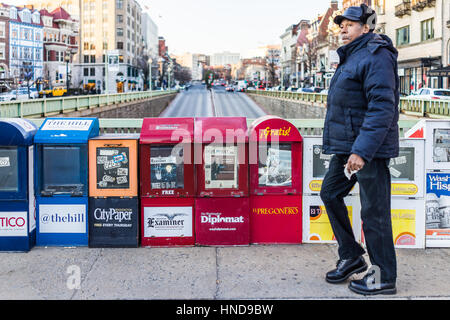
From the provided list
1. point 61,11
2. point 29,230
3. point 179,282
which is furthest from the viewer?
point 61,11

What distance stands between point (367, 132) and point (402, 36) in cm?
5170

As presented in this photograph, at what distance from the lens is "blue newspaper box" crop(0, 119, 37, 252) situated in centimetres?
546

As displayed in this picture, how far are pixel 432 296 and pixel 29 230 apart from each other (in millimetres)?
4014

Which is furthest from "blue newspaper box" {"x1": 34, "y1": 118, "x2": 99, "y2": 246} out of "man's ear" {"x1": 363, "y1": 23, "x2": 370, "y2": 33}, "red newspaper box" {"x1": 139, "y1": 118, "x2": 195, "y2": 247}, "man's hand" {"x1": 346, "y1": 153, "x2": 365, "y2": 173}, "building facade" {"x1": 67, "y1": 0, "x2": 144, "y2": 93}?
"building facade" {"x1": 67, "y1": 0, "x2": 144, "y2": 93}

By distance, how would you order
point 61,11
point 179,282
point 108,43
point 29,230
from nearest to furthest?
point 179,282
point 29,230
point 61,11
point 108,43

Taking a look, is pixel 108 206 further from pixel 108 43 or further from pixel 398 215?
pixel 108 43

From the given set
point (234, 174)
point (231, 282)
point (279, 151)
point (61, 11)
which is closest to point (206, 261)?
point (231, 282)

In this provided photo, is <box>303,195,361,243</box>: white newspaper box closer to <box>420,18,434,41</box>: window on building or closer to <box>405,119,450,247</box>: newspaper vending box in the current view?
<box>405,119,450,247</box>: newspaper vending box

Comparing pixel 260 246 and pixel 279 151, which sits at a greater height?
pixel 279 151

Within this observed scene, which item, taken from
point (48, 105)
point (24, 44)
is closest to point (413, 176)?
point (48, 105)

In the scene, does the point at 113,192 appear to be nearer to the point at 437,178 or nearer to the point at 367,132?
the point at 367,132

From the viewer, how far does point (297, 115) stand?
55969mm

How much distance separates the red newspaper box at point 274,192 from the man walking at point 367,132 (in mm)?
1292
